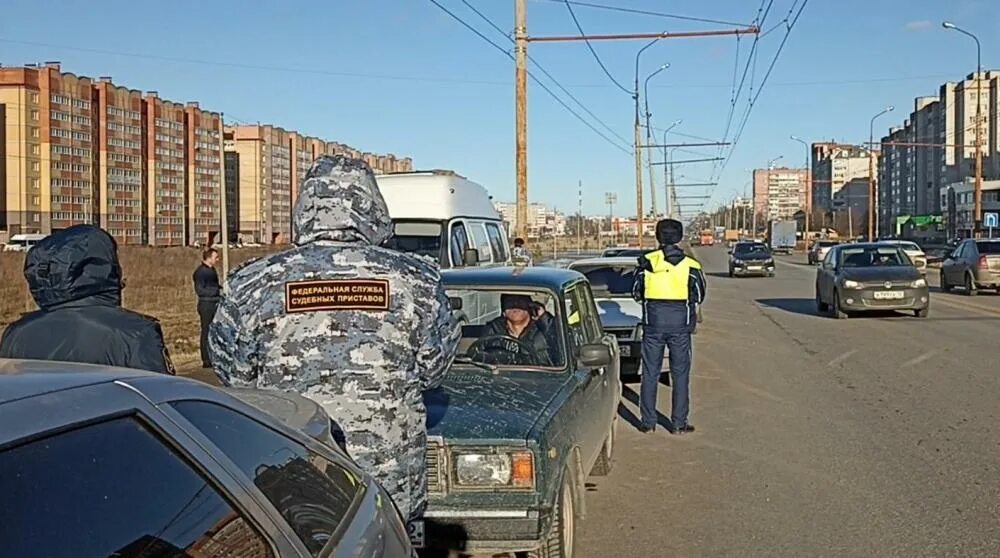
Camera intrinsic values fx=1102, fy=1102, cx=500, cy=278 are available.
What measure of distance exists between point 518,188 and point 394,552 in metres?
19.3

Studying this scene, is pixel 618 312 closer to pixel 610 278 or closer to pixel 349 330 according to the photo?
pixel 610 278

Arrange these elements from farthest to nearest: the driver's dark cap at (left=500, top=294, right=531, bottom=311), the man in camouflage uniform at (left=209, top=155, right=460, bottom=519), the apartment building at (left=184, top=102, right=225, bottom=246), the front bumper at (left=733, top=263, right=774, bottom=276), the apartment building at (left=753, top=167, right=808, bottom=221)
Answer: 1. the apartment building at (left=753, top=167, right=808, bottom=221)
2. the apartment building at (left=184, top=102, right=225, bottom=246)
3. the front bumper at (left=733, top=263, right=774, bottom=276)
4. the driver's dark cap at (left=500, top=294, right=531, bottom=311)
5. the man in camouflage uniform at (left=209, top=155, right=460, bottom=519)

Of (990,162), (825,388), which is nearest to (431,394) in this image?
(825,388)

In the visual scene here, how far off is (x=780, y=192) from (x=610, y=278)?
570 ft

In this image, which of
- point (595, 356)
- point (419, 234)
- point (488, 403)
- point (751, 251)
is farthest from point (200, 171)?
point (488, 403)

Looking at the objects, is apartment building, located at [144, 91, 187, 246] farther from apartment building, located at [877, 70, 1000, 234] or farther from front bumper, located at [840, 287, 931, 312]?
apartment building, located at [877, 70, 1000, 234]

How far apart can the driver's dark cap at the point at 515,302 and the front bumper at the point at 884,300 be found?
16.3 meters

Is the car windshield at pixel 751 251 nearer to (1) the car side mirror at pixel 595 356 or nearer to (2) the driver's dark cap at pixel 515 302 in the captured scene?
(2) the driver's dark cap at pixel 515 302

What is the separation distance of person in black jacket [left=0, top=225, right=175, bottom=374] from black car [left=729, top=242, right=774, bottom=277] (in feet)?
141

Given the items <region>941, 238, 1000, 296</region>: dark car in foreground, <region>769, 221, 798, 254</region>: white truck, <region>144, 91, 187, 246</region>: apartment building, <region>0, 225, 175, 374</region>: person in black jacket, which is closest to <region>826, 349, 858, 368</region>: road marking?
<region>0, 225, 175, 374</region>: person in black jacket

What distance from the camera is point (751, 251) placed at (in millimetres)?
46750

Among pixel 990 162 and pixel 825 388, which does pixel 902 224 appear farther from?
pixel 825 388

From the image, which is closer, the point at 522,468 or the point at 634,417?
the point at 522,468

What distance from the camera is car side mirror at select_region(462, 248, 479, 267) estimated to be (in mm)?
16516
